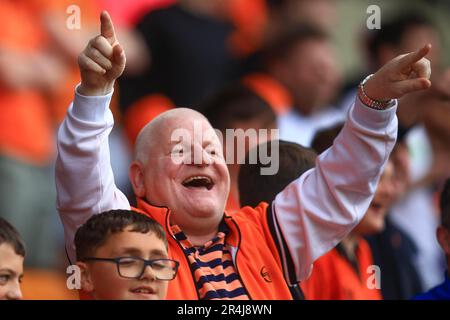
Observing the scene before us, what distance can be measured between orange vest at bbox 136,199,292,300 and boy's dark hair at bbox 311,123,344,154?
614 mm

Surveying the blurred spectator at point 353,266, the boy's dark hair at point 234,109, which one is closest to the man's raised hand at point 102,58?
the blurred spectator at point 353,266

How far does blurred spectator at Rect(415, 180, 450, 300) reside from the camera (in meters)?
3.75

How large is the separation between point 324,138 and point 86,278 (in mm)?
1308

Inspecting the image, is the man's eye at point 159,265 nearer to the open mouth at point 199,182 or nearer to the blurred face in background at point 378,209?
the open mouth at point 199,182

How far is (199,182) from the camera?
3322 millimetres

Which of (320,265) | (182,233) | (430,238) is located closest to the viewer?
(182,233)

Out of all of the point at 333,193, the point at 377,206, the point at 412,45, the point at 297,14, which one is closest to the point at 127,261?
the point at 333,193

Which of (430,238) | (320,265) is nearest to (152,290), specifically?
(320,265)

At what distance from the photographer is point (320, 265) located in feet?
13.1

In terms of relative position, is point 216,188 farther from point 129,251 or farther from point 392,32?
point 392,32

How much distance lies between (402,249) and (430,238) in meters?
0.77

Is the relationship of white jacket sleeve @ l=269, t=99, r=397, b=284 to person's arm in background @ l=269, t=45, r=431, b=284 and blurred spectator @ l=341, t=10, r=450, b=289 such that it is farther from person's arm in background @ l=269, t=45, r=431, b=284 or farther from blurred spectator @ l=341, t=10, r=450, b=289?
blurred spectator @ l=341, t=10, r=450, b=289

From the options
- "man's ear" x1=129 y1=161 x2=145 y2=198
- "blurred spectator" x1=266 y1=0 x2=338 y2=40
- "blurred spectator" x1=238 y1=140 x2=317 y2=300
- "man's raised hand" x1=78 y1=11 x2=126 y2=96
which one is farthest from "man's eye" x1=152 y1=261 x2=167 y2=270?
"blurred spectator" x1=266 y1=0 x2=338 y2=40

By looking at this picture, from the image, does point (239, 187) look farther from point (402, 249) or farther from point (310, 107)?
point (310, 107)
